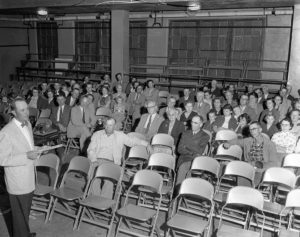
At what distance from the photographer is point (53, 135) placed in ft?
24.0

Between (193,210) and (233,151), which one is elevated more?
(233,151)

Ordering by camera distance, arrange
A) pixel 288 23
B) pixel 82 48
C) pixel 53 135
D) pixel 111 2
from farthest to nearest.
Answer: pixel 82 48
pixel 288 23
pixel 111 2
pixel 53 135

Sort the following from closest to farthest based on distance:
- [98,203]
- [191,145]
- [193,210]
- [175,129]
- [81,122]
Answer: [98,203] → [193,210] → [191,145] → [175,129] → [81,122]

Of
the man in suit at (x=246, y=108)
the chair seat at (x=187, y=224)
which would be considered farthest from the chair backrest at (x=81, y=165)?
the man in suit at (x=246, y=108)

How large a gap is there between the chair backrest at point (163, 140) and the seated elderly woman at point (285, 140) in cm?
186

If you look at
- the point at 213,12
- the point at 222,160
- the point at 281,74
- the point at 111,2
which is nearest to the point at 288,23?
the point at 281,74

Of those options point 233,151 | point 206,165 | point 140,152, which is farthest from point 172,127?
point 206,165

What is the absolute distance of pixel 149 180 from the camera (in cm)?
498

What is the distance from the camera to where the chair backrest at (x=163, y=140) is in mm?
6609

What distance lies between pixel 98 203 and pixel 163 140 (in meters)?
2.18

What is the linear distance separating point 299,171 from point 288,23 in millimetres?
7473

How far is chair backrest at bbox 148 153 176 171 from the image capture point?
18.5ft

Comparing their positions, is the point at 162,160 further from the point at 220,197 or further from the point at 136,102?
the point at 136,102

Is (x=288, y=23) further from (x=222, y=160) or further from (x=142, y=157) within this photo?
(x=142, y=157)
